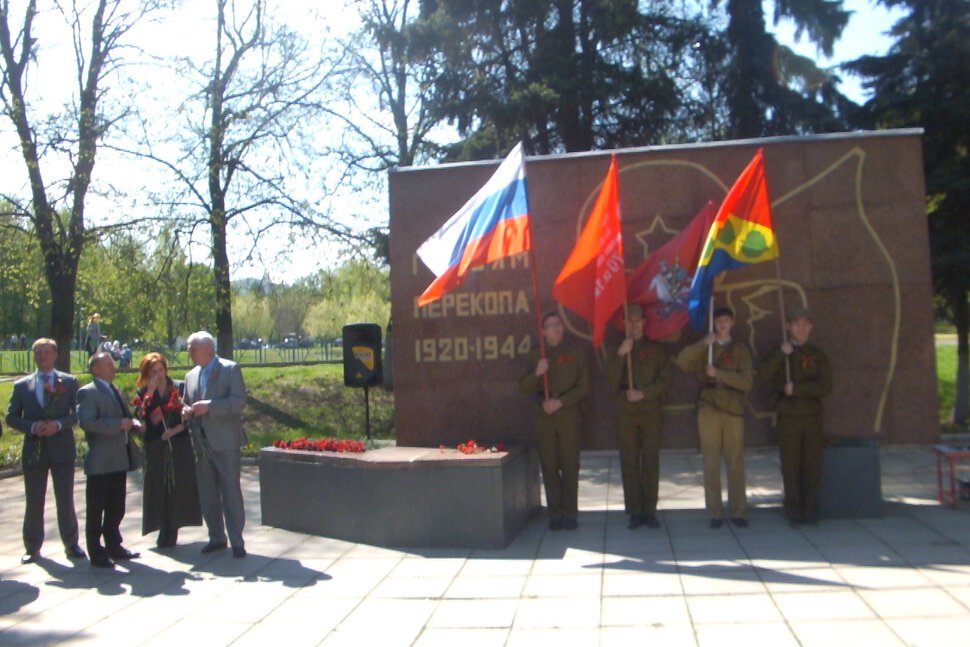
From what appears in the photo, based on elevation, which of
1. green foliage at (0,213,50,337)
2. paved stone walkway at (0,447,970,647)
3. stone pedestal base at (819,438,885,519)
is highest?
green foliage at (0,213,50,337)

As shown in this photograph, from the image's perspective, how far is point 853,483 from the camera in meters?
8.13

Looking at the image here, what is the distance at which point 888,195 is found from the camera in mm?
8961

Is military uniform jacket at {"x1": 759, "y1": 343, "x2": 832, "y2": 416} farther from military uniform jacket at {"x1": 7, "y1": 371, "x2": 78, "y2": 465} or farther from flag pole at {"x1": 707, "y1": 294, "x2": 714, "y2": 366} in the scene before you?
military uniform jacket at {"x1": 7, "y1": 371, "x2": 78, "y2": 465}

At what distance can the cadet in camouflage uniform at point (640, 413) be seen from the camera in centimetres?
816

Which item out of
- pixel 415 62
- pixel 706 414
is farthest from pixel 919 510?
pixel 415 62

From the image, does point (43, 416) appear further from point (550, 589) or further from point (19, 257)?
point (19, 257)

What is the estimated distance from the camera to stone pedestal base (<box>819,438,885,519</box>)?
26.6 feet

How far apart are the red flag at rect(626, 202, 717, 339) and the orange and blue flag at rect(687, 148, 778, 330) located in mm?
313

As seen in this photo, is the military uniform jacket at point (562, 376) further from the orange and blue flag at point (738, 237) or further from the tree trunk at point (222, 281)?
the tree trunk at point (222, 281)

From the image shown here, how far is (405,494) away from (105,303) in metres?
16.1

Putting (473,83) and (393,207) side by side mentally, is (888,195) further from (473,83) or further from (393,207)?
(473,83)

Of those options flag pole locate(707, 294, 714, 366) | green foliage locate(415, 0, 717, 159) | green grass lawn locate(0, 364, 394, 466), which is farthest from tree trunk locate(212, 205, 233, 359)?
flag pole locate(707, 294, 714, 366)

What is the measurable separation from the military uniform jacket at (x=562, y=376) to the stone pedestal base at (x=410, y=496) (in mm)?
624

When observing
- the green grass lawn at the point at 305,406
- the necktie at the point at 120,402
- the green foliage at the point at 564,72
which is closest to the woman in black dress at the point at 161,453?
the necktie at the point at 120,402
